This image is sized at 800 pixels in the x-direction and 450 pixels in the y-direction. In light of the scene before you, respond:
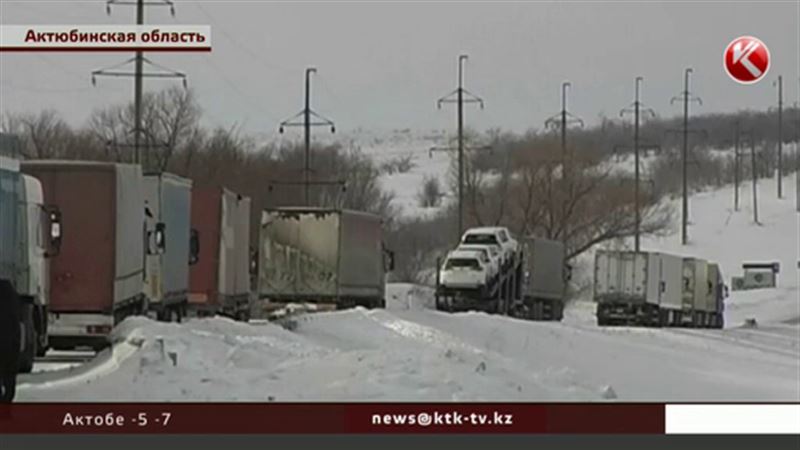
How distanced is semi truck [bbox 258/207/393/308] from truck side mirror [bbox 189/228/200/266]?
9.36 ft

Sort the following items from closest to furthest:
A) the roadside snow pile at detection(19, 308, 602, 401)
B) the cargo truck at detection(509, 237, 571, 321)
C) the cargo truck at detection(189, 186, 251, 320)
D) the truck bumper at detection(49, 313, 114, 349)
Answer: the roadside snow pile at detection(19, 308, 602, 401) → the truck bumper at detection(49, 313, 114, 349) → the cargo truck at detection(509, 237, 571, 321) → the cargo truck at detection(189, 186, 251, 320)

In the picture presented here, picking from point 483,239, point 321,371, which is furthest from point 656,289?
point 321,371

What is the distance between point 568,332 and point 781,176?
6.37ft

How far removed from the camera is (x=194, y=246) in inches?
642

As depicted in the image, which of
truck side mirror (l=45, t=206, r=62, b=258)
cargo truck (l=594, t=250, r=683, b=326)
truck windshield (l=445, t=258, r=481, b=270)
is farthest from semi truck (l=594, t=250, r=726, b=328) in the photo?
truck side mirror (l=45, t=206, r=62, b=258)

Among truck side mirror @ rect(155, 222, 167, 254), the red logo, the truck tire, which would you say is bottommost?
the truck tire

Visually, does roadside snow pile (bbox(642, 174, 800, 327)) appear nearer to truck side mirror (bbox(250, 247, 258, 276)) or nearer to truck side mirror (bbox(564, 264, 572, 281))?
truck side mirror (bbox(564, 264, 572, 281))

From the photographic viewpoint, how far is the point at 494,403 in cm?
667

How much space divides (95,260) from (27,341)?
357 cm

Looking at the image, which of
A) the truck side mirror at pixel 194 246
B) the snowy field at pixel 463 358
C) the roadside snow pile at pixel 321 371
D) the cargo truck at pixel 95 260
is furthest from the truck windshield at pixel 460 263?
the truck side mirror at pixel 194 246

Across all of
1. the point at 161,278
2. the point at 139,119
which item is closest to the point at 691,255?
the point at 139,119

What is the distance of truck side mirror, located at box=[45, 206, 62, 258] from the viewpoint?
30.9ft

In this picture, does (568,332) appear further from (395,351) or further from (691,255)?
(395,351)

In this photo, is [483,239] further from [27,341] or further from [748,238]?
[27,341]
